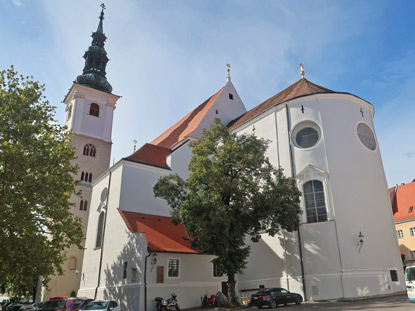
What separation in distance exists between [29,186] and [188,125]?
59.3 feet

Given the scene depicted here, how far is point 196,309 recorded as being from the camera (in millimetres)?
18359

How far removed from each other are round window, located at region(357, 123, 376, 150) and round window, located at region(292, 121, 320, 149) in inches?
105

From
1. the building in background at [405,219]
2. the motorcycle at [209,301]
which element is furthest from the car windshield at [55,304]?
the building in background at [405,219]

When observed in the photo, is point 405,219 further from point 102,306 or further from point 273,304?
point 102,306

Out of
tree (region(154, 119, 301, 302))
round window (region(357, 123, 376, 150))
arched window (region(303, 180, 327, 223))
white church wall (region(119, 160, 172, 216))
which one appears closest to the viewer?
tree (region(154, 119, 301, 302))

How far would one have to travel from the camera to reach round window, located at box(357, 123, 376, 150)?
2072 cm

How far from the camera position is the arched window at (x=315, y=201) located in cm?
1883

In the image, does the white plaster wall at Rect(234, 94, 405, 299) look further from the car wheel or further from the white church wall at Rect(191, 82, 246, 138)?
the white church wall at Rect(191, 82, 246, 138)

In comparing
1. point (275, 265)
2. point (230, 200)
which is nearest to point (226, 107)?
point (230, 200)

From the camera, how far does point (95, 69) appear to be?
3859cm

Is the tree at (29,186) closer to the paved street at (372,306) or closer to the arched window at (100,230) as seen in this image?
the arched window at (100,230)

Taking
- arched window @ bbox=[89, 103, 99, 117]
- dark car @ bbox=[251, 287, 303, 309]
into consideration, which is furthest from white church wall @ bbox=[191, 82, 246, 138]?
dark car @ bbox=[251, 287, 303, 309]

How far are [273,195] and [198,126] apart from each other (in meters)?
14.2

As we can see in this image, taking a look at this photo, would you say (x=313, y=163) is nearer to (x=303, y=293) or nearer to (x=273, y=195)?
(x=273, y=195)
